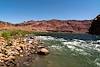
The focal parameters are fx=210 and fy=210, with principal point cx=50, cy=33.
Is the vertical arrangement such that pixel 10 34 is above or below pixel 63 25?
above

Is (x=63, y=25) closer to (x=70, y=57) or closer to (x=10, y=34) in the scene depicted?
(x=10, y=34)

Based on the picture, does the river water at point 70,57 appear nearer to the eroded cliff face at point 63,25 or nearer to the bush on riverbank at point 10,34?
the bush on riverbank at point 10,34

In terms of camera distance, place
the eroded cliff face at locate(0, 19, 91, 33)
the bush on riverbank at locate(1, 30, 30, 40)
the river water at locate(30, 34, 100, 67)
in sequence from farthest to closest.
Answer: the eroded cliff face at locate(0, 19, 91, 33)
the bush on riverbank at locate(1, 30, 30, 40)
the river water at locate(30, 34, 100, 67)

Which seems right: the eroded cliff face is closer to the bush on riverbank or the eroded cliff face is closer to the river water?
the bush on riverbank

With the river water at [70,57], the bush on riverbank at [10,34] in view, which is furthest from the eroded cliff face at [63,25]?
the river water at [70,57]

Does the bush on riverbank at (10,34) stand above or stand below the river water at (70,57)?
above

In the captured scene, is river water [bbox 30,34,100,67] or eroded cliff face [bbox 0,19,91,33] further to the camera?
eroded cliff face [bbox 0,19,91,33]

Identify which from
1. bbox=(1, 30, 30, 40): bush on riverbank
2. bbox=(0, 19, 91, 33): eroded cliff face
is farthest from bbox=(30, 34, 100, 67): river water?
bbox=(0, 19, 91, 33): eroded cliff face

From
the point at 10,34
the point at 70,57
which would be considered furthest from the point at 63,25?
the point at 70,57

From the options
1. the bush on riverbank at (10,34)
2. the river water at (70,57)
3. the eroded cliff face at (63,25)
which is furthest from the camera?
the eroded cliff face at (63,25)

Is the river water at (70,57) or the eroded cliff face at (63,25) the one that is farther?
the eroded cliff face at (63,25)

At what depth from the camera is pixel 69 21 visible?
181m

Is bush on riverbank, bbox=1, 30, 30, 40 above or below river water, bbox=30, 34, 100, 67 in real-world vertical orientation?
above

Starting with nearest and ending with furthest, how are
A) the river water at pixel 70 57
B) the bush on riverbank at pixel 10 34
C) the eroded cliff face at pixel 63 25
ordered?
the river water at pixel 70 57 → the bush on riverbank at pixel 10 34 → the eroded cliff face at pixel 63 25
